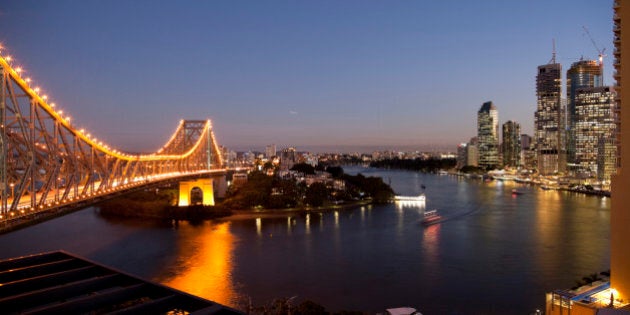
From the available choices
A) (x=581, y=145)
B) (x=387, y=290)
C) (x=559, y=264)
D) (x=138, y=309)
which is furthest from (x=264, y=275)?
(x=581, y=145)

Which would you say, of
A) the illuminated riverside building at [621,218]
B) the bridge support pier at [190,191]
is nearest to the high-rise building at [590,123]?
the bridge support pier at [190,191]

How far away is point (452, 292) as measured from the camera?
686cm

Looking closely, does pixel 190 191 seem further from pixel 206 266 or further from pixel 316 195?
pixel 206 266

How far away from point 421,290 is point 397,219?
313 inches

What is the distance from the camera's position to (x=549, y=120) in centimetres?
4738

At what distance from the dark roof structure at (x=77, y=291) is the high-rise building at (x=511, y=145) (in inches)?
2294

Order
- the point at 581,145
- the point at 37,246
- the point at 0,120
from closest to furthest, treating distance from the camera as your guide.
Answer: the point at 0,120
the point at 37,246
the point at 581,145

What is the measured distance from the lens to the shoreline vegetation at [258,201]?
15.5 meters

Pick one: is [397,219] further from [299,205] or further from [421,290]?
[421,290]

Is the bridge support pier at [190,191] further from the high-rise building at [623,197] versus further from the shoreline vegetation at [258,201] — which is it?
the high-rise building at [623,197]

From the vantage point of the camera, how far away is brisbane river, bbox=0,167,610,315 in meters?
6.76

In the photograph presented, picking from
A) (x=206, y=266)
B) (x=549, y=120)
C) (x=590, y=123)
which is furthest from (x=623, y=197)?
(x=549, y=120)

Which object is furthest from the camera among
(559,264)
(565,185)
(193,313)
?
(565,185)

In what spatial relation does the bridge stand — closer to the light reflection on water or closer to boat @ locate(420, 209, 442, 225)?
the light reflection on water
